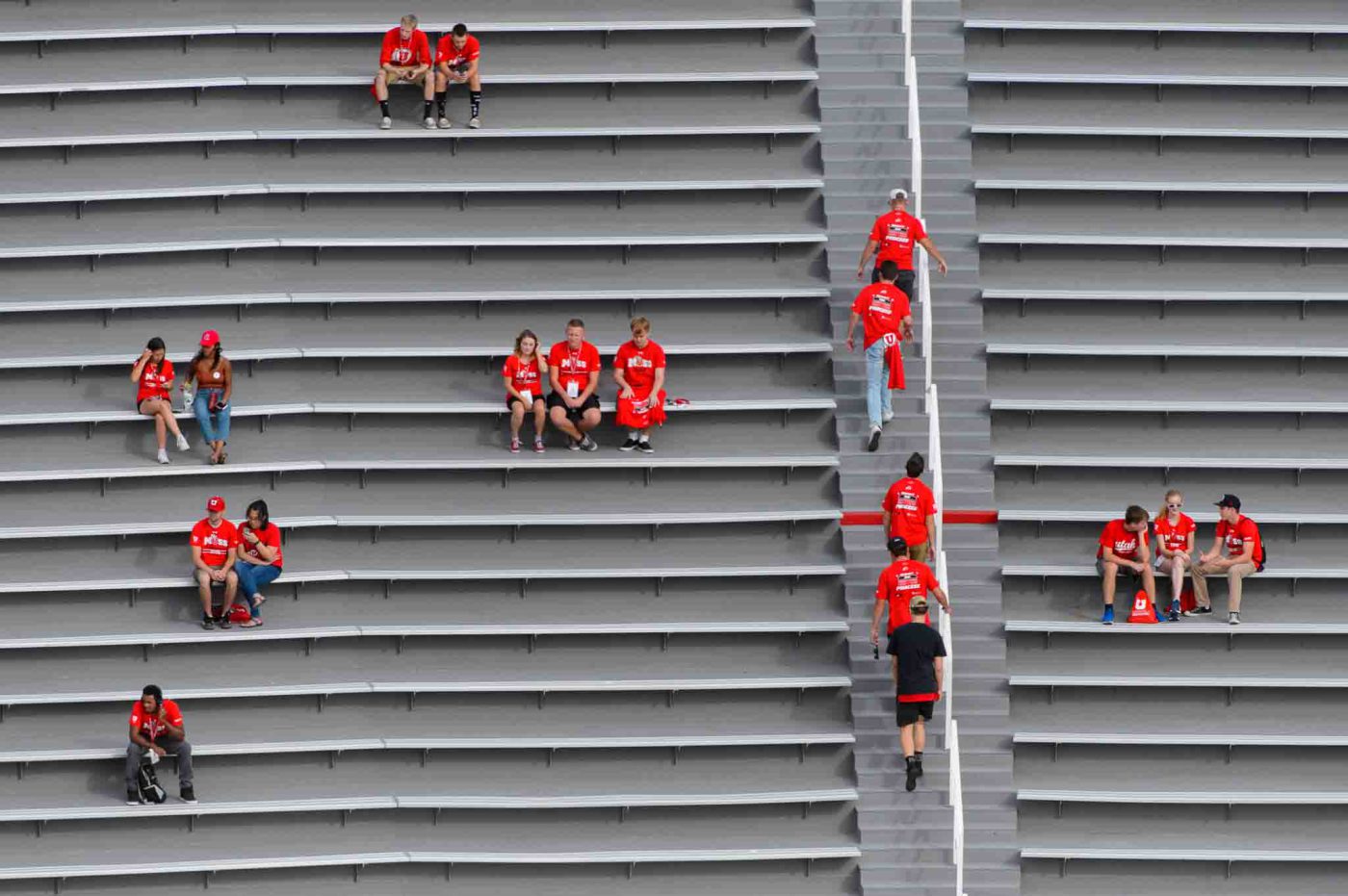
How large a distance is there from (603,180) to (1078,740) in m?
6.49

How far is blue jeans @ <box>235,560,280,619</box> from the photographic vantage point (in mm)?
19125

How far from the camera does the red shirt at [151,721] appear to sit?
1817 centimetres

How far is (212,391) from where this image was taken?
19.8 m

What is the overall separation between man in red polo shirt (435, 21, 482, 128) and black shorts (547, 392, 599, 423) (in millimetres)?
3026

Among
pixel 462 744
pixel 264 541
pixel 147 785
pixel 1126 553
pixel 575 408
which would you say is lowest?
pixel 147 785

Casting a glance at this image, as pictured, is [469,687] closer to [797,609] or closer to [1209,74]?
[797,609]

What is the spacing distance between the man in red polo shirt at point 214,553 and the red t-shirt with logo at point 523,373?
252cm

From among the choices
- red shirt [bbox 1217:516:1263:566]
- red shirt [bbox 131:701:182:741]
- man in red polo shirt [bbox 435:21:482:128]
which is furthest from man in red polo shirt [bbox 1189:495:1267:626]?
red shirt [bbox 131:701:182:741]

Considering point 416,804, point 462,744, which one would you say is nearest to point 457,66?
point 462,744

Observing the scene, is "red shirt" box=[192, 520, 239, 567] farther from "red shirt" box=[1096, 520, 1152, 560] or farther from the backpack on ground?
"red shirt" box=[1096, 520, 1152, 560]

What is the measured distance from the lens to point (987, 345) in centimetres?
2045

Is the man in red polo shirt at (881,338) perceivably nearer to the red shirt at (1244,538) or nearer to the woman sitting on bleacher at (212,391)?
the red shirt at (1244,538)

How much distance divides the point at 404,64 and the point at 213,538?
16.2ft

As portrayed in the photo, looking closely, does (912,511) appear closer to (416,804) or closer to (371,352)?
(416,804)
